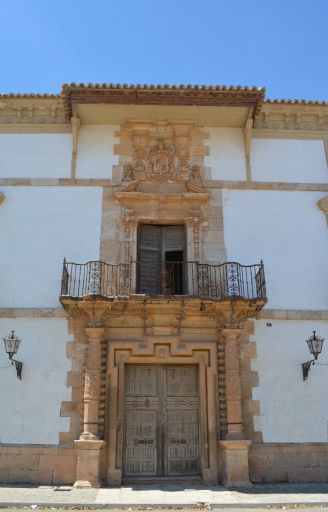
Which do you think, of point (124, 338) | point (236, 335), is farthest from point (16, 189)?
point (236, 335)

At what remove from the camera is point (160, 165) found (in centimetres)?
1063

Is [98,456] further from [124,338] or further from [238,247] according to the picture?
[238,247]

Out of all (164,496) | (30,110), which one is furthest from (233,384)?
(30,110)

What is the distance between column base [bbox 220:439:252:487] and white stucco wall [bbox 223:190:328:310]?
270 centimetres

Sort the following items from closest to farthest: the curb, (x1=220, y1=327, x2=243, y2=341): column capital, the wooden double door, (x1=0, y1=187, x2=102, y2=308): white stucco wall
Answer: the curb
the wooden double door
(x1=220, y1=327, x2=243, y2=341): column capital
(x1=0, y1=187, x2=102, y2=308): white stucco wall

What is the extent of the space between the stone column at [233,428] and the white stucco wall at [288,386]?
1.62ft

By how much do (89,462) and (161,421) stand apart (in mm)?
1499

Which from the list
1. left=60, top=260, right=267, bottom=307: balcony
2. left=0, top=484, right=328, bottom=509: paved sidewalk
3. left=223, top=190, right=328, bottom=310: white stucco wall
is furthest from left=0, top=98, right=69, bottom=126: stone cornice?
left=0, top=484, right=328, bottom=509: paved sidewalk

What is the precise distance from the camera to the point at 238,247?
10.0 metres

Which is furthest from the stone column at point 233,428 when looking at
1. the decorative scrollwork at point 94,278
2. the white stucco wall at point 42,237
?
the white stucco wall at point 42,237

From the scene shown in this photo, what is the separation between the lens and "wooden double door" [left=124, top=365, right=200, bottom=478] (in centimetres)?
883

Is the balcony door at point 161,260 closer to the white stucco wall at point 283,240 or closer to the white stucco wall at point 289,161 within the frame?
the white stucco wall at point 283,240

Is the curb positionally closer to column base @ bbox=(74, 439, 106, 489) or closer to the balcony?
column base @ bbox=(74, 439, 106, 489)

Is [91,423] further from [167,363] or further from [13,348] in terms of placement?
[13,348]
